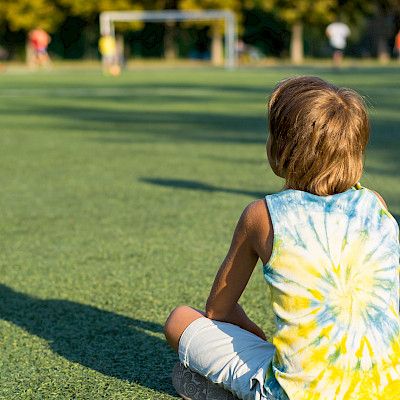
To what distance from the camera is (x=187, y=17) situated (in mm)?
54062

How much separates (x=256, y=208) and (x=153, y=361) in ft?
4.39

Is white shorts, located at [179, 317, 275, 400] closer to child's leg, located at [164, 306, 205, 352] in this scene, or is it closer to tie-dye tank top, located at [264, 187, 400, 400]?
child's leg, located at [164, 306, 205, 352]

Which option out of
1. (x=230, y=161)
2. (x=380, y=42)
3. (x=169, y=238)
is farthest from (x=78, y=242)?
(x=380, y=42)

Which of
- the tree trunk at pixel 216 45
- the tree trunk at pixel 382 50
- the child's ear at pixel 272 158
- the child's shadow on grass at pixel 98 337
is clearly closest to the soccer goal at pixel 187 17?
the tree trunk at pixel 216 45

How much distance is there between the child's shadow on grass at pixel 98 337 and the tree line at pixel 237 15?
52499mm

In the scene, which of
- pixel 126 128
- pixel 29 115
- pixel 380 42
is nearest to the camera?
pixel 126 128

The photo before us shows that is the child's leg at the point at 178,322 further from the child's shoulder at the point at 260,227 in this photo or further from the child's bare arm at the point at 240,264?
the child's shoulder at the point at 260,227

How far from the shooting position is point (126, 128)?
15.4 meters

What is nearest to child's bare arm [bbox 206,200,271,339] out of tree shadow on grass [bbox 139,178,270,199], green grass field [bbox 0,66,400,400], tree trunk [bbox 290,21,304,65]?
green grass field [bbox 0,66,400,400]

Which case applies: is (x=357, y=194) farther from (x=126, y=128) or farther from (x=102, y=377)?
(x=126, y=128)

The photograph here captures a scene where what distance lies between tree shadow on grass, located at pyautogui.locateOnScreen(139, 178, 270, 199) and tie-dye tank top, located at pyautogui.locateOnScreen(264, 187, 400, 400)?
5535mm

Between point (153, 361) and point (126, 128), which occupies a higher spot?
point (153, 361)

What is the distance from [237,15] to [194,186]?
5128 cm

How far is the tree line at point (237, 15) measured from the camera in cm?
5747
